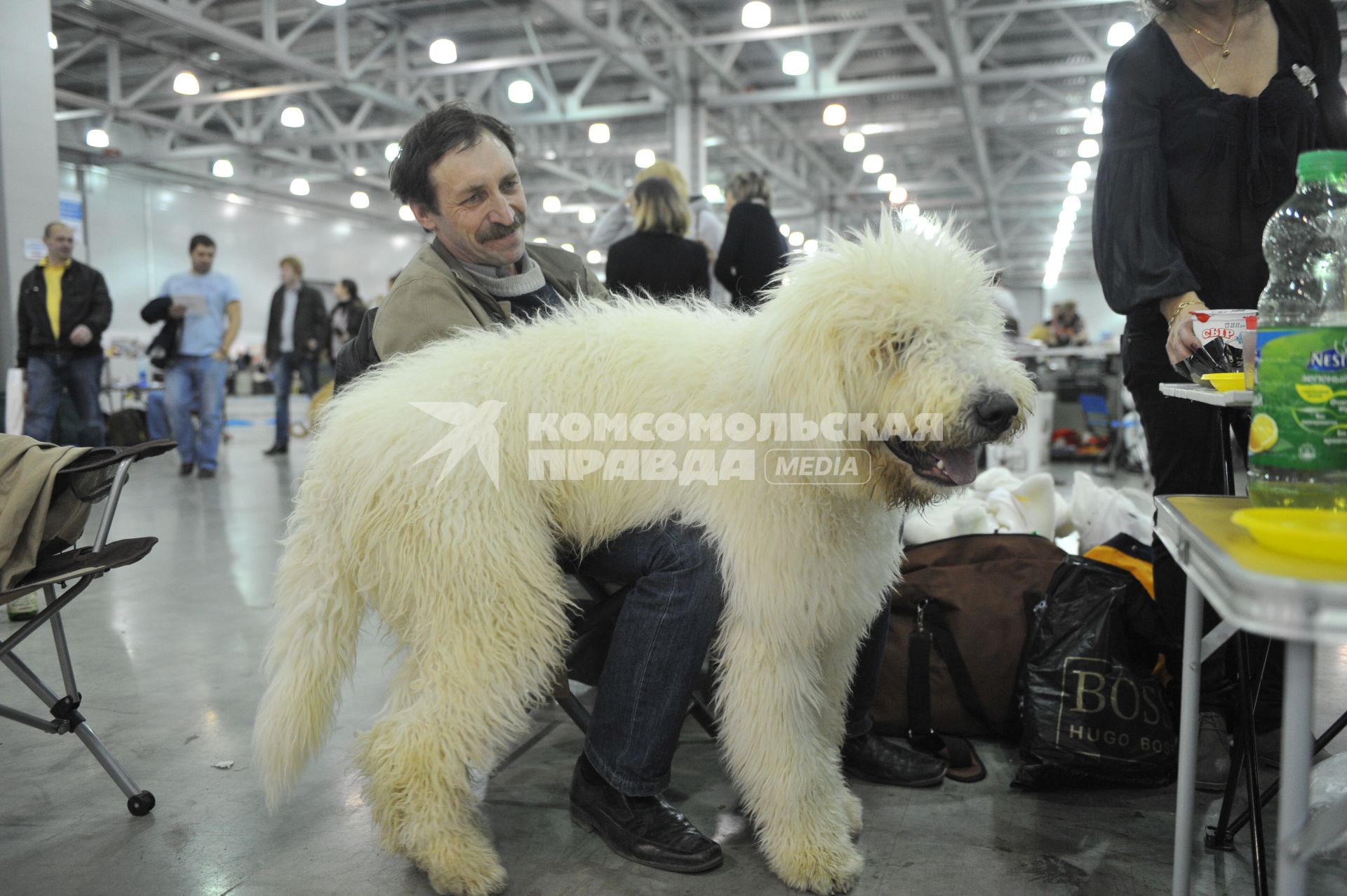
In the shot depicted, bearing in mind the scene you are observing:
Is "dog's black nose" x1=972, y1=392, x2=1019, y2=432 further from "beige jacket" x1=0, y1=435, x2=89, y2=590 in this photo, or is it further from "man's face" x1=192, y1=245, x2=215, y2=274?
"man's face" x1=192, y1=245, x2=215, y2=274

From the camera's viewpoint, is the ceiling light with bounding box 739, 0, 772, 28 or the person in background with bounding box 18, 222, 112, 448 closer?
the person in background with bounding box 18, 222, 112, 448

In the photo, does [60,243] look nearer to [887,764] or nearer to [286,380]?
[286,380]

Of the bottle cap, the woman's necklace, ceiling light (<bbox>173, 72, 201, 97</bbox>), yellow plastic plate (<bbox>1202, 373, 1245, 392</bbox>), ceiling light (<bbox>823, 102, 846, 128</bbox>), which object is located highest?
ceiling light (<bbox>173, 72, 201, 97</bbox>)

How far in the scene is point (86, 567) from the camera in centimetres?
194

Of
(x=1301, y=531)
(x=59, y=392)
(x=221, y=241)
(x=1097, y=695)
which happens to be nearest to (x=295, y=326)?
(x=59, y=392)

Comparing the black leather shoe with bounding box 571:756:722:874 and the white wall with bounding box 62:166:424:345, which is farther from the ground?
the white wall with bounding box 62:166:424:345

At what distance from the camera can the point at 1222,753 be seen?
6.91 ft

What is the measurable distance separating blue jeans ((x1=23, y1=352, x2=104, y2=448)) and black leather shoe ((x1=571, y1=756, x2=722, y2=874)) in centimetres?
563

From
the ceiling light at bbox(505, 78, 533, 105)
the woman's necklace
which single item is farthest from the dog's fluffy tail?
the ceiling light at bbox(505, 78, 533, 105)

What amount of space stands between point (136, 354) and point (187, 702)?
35.8ft

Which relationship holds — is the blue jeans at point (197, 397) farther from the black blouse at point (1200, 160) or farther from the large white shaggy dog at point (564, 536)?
the black blouse at point (1200, 160)

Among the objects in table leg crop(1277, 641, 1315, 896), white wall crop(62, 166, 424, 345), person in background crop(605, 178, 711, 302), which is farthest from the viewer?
white wall crop(62, 166, 424, 345)

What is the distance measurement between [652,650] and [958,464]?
26.1 inches

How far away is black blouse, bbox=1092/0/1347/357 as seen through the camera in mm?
1961
